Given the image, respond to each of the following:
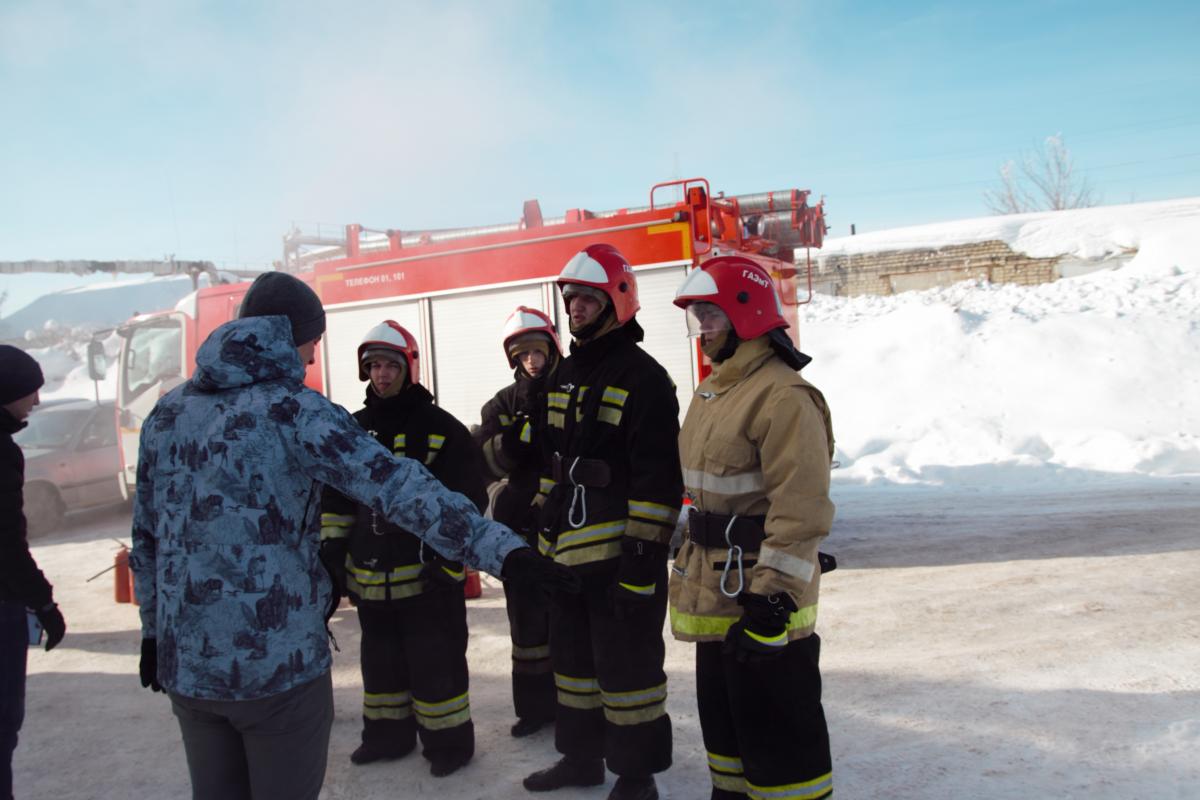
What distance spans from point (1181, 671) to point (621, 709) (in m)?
3.03

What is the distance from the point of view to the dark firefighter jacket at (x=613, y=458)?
125 inches

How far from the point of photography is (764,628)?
8.09 feet

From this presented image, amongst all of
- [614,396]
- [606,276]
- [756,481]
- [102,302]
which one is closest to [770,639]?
[756,481]

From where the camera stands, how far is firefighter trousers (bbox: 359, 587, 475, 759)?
3.73m

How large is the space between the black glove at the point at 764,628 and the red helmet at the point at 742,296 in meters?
0.86

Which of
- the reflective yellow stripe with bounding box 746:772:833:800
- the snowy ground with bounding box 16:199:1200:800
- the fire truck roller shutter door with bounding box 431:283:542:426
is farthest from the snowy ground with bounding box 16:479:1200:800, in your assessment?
the fire truck roller shutter door with bounding box 431:283:542:426

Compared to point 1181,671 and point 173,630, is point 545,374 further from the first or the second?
point 1181,671

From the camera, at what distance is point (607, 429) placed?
10.9 feet

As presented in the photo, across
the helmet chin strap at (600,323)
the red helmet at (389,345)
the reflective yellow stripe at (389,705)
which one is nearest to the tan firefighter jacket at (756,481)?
the helmet chin strap at (600,323)

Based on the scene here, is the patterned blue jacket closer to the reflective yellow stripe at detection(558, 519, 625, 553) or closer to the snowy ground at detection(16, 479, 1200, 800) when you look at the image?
the reflective yellow stripe at detection(558, 519, 625, 553)

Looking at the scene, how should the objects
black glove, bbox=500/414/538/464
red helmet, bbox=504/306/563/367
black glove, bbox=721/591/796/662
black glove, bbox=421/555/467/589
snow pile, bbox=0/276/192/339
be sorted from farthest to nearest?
snow pile, bbox=0/276/192/339 → red helmet, bbox=504/306/563/367 → black glove, bbox=500/414/538/464 → black glove, bbox=421/555/467/589 → black glove, bbox=721/591/796/662

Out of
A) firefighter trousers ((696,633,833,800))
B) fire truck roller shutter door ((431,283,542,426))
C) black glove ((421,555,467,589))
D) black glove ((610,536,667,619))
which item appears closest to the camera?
firefighter trousers ((696,633,833,800))

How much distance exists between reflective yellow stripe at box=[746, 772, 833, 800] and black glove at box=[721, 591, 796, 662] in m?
0.47

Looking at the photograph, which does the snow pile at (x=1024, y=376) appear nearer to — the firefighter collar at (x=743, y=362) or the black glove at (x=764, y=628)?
the firefighter collar at (x=743, y=362)
